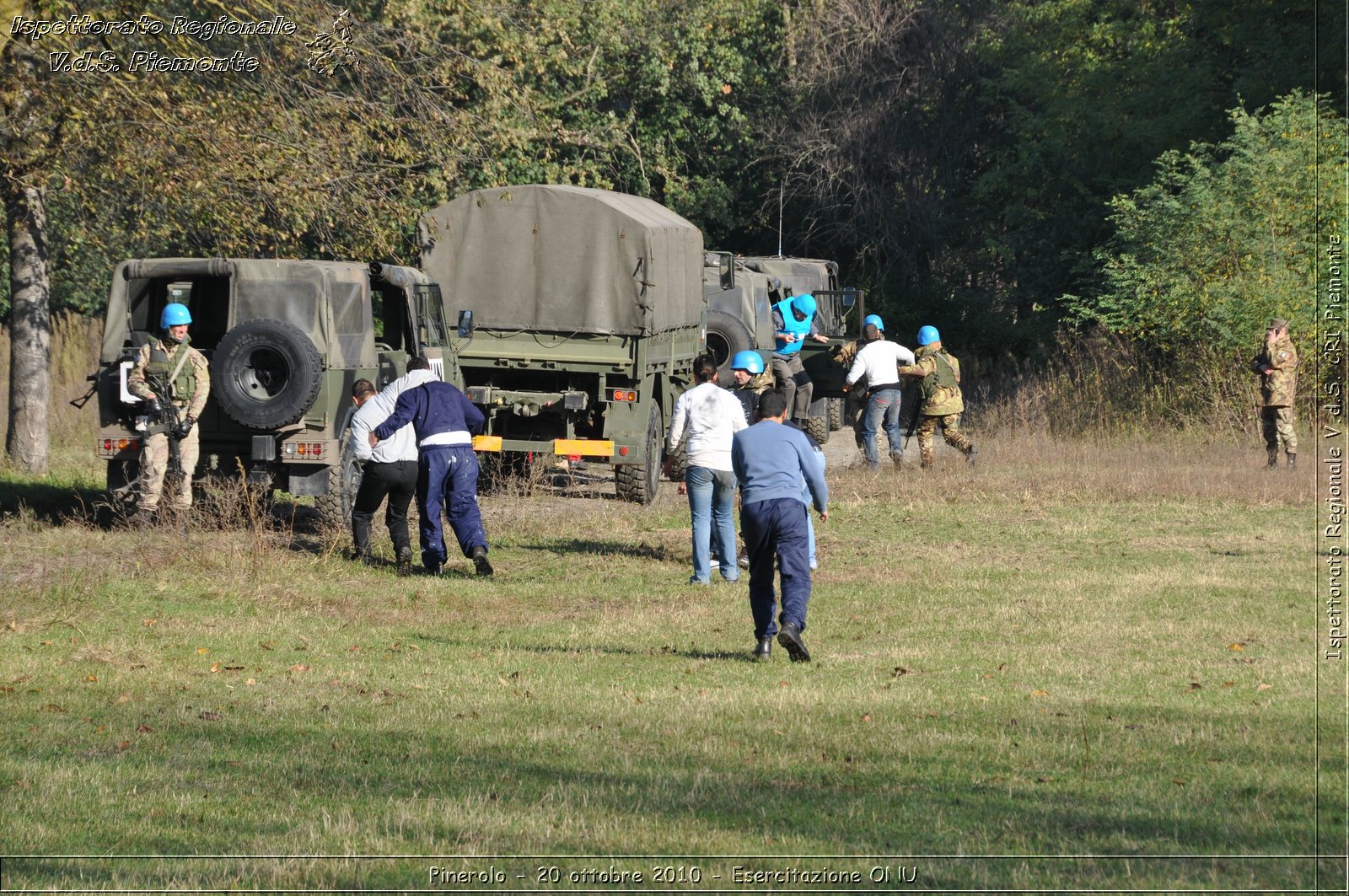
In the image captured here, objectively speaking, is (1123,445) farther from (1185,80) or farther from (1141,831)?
(1141,831)

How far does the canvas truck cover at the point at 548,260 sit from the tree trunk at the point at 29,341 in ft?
14.8

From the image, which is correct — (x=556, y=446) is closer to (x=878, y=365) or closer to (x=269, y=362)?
(x=269, y=362)

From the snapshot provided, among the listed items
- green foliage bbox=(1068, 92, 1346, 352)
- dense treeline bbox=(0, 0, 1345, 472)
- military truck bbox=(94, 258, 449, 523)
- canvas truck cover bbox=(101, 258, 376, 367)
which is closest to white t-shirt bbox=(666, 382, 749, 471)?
military truck bbox=(94, 258, 449, 523)

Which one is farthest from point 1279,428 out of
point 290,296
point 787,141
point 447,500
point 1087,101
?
point 787,141

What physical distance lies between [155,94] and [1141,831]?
37.9 feet

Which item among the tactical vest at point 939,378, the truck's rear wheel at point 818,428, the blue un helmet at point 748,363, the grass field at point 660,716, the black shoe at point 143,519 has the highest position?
the tactical vest at point 939,378

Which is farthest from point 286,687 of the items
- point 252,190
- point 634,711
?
point 252,190

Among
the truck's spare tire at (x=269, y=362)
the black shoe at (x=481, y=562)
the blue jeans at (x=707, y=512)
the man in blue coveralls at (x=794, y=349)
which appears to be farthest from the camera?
the man in blue coveralls at (x=794, y=349)

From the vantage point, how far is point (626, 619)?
10875 millimetres

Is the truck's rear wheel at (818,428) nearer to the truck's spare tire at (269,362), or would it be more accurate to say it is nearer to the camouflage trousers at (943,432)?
the camouflage trousers at (943,432)

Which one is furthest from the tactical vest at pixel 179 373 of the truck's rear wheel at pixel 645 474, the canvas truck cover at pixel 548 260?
the truck's rear wheel at pixel 645 474

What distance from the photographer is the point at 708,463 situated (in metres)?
12.2

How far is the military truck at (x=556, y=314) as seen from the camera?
16797 mm

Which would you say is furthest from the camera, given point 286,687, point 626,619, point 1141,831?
point 626,619
